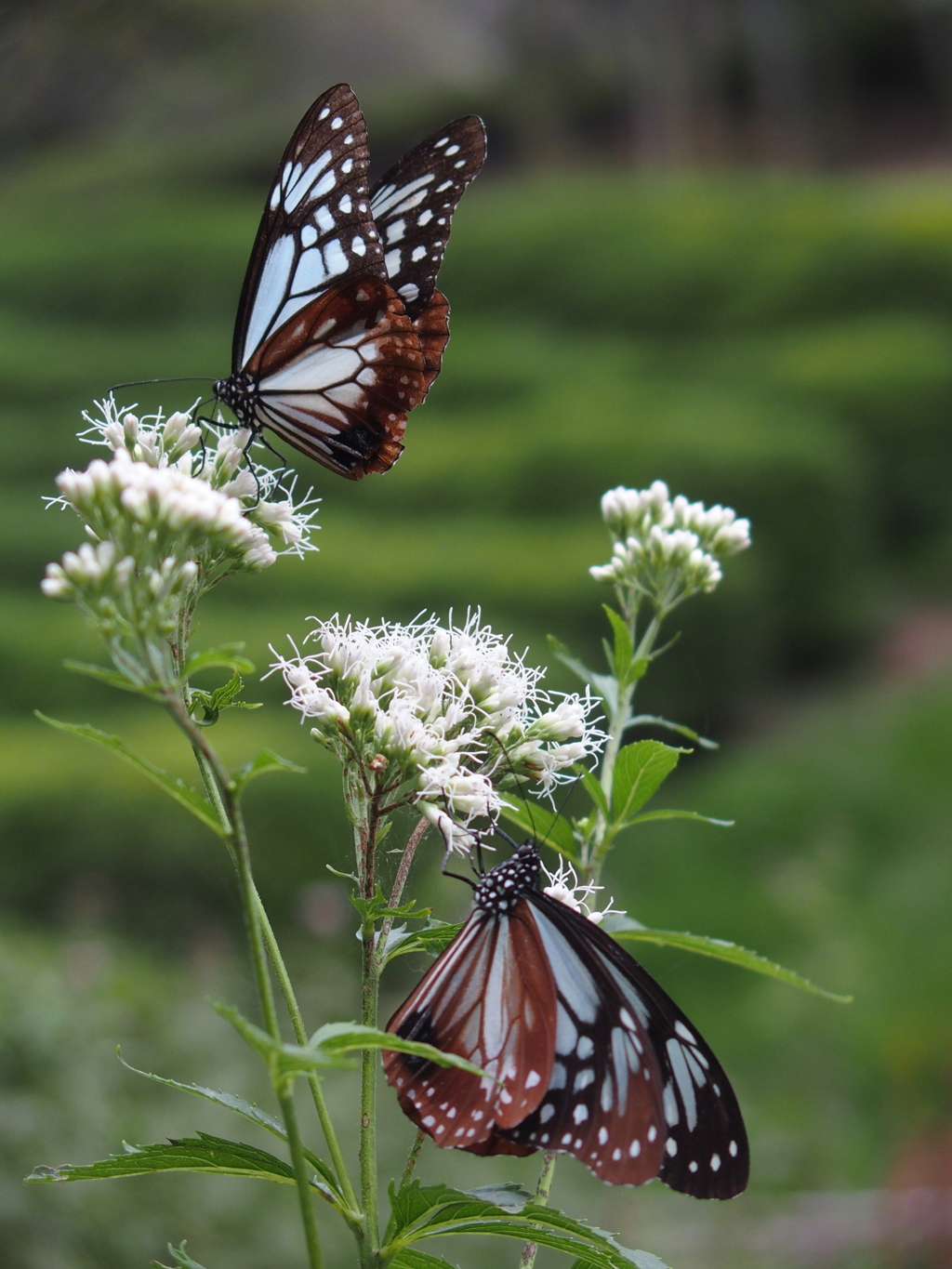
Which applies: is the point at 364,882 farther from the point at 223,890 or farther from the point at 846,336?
the point at 846,336

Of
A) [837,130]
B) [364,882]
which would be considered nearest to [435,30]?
[837,130]

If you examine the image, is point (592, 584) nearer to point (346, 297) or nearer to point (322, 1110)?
point (346, 297)

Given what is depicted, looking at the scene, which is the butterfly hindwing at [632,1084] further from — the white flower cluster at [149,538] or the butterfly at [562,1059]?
the white flower cluster at [149,538]

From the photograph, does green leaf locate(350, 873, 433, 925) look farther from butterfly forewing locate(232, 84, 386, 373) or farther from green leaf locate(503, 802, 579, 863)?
butterfly forewing locate(232, 84, 386, 373)

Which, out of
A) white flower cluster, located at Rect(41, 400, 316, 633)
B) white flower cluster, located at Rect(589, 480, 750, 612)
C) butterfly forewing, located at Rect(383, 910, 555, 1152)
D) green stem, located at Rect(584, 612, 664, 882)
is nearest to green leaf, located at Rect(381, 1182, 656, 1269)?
butterfly forewing, located at Rect(383, 910, 555, 1152)

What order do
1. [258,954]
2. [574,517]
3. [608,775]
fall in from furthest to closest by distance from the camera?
[574,517]
[608,775]
[258,954]

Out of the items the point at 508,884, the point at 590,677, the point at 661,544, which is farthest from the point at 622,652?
the point at 661,544
